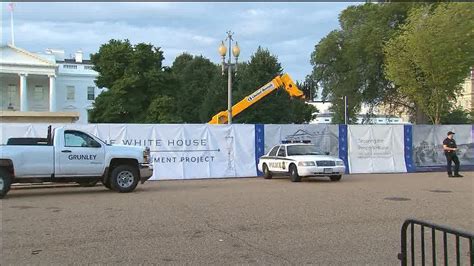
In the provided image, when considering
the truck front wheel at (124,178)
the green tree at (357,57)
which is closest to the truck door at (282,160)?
the truck front wheel at (124,178)

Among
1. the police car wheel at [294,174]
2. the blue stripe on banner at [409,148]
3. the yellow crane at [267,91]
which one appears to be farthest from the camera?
the yellow crane at [267,91]

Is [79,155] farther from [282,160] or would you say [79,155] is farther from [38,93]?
[38,93]

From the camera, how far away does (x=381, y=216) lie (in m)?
10.8

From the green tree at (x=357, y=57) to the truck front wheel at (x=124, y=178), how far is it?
31.1 m

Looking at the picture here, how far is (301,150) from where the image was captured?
20.4 meters

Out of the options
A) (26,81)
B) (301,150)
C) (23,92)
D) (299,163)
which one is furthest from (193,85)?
(299,163)

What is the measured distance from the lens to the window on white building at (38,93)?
83.0m

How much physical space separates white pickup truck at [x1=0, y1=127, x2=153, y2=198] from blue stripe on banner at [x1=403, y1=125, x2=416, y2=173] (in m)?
13.8

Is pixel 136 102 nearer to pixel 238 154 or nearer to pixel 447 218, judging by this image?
pixel 238 154

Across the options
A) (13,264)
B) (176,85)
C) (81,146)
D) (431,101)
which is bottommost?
(13,264)

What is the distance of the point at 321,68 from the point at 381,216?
40.0 metres

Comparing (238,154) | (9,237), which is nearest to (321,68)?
(238,154)

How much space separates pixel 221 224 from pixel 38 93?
79.5m

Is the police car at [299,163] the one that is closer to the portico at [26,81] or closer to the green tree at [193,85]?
the green tree at [193,85]
